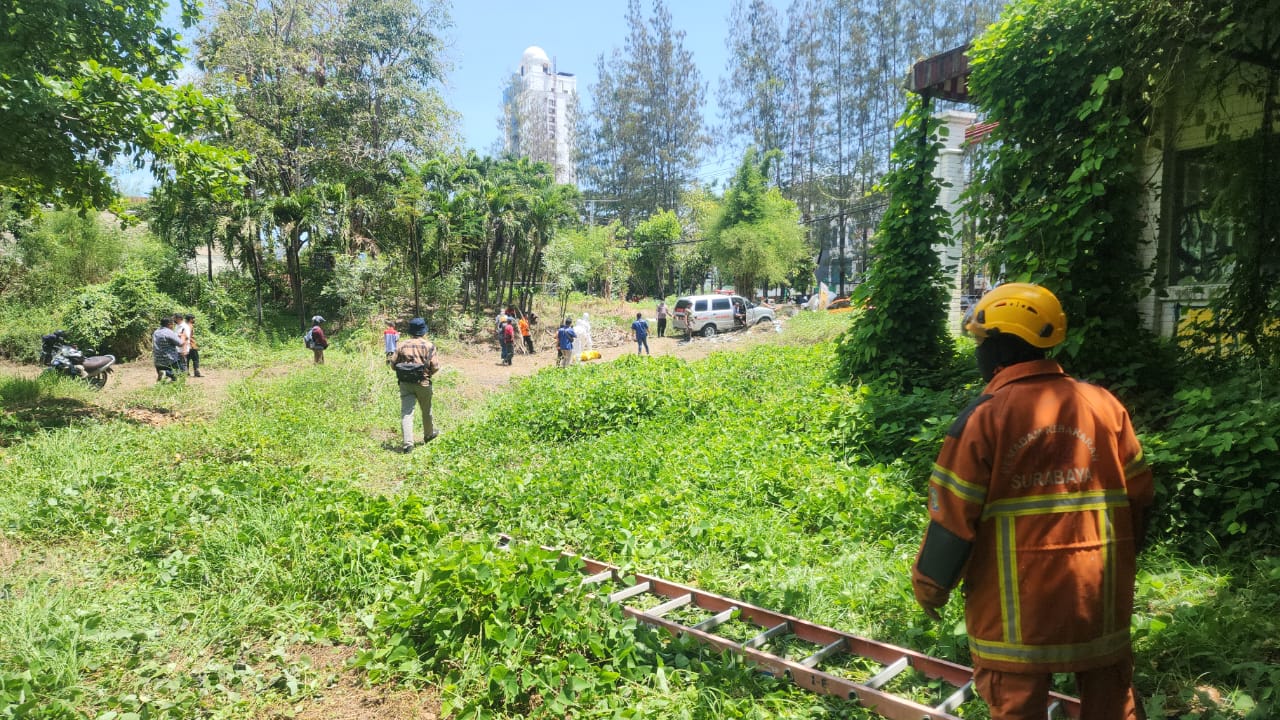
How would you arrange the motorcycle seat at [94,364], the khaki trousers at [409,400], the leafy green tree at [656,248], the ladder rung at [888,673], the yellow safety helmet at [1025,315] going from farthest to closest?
the leafy green tree at [656,248], the motorcycle seat at [94,364], the khaki trousers at [409,400], the ladder rung at [888,673], the yellow safety helmet at [1025,315]

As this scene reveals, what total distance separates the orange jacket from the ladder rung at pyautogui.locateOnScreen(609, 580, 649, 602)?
8.64ft

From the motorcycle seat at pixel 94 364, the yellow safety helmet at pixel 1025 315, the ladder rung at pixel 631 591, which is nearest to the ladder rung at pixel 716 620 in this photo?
the ladder rung at pixel 631 591

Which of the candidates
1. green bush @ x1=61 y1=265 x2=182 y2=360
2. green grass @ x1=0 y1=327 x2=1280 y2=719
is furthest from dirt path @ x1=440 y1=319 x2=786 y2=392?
green grass @ x1=0 y1=327 x2=1280 y2=719

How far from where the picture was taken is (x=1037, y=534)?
6.67 ft

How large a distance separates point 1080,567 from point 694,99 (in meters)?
55.7

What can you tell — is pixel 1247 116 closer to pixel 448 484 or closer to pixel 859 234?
pixel 448 484

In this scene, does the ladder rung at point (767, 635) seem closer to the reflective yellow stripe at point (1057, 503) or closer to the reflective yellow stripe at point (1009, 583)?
the reflective yellow stripe at point (1009, 583)

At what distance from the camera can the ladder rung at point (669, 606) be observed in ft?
13.7

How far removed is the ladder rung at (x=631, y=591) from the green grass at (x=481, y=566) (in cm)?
27

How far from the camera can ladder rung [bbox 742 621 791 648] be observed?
374 cm

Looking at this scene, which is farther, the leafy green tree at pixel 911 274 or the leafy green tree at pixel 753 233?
the leafy green tree at pixel 753 233

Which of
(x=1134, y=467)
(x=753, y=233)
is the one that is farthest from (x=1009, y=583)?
(x=753, y=233)

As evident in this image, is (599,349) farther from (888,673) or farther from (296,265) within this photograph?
(888,673)

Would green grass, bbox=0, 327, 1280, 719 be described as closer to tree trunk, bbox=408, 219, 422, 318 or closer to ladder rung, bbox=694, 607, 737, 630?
ladder rung, bbox=694, 607, 737, 630
